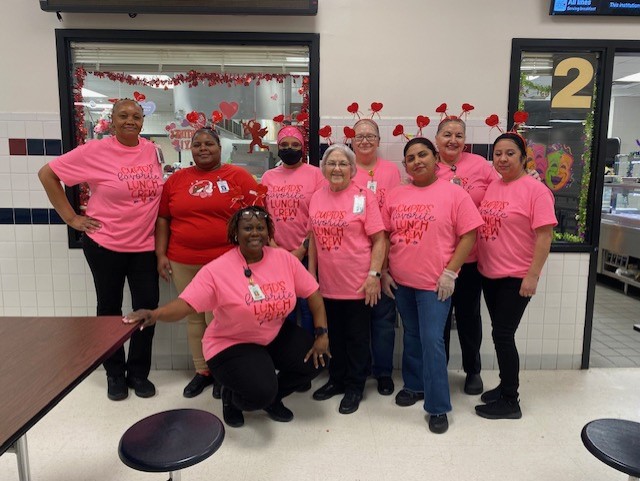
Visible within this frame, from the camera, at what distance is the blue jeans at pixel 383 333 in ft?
9.70

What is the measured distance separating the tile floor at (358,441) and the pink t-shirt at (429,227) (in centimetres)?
82

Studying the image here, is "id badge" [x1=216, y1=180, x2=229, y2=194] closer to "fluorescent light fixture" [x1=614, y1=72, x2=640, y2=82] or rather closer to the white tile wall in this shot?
the white tile wall

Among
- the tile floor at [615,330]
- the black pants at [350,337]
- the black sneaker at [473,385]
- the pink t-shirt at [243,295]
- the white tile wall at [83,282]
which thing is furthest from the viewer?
the tile floor at [615,330]

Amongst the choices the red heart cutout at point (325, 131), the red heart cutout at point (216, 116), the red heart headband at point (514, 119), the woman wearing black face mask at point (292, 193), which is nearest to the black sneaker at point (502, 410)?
the woman wearing black face mask at point (292, 193)

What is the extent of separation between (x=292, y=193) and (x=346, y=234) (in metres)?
0.48

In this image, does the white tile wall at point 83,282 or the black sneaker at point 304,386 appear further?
the white tile wall at point 83,282

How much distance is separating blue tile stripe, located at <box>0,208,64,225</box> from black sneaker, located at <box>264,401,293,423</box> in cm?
191

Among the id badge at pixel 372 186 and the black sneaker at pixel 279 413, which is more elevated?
the id badge at pixel 372 186

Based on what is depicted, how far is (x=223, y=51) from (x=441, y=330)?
232cm

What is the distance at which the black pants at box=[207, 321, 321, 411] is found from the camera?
93.2 inches

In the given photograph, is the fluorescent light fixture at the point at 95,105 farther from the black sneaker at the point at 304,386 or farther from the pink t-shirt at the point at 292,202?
the black sneaker at the point at 304,386

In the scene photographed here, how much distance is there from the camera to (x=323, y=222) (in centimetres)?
265

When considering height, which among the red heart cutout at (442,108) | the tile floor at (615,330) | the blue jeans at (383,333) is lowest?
the tile floor at (615,330)

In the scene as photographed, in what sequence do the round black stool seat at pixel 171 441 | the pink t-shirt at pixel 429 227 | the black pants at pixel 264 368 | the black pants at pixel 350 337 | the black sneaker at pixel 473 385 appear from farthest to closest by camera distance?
the black sneaker at pixel 473 385
the black pants at pixel 350 337
the pink t-shirt at pixel 429 227
the black pants at pixel 264 368
the round black stool seat at pixel 171 441
